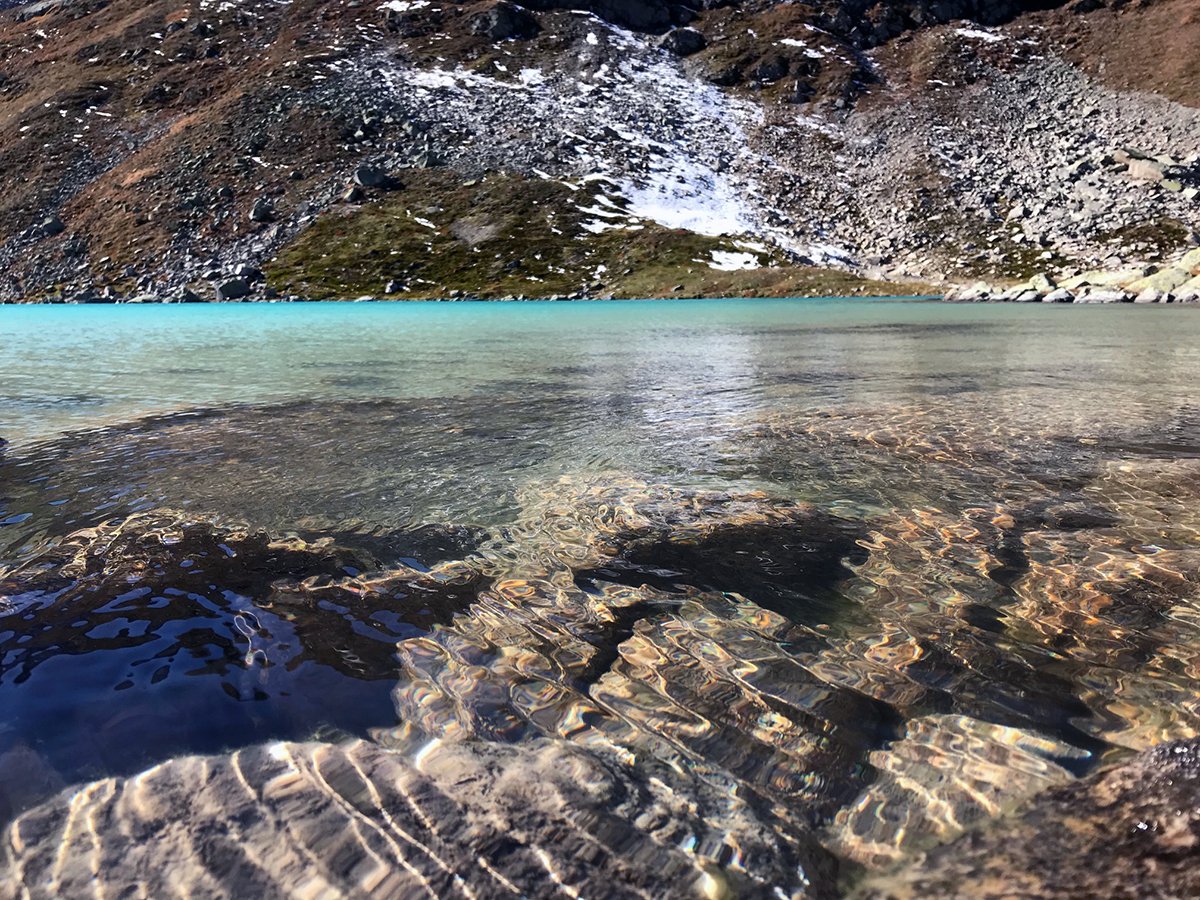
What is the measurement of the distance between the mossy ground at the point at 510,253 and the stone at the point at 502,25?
168 ft

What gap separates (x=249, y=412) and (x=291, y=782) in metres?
13.4

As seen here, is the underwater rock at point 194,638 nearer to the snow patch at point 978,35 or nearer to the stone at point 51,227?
the stone at point 51,227

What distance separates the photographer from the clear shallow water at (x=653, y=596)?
4.36m

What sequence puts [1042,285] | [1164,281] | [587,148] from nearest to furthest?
[1164,281]
[1042,285]
[587,148]

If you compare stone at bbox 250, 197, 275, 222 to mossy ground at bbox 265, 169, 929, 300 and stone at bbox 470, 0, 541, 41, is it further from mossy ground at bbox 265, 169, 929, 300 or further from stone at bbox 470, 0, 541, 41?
stone at bbox 470, 0, 541, 41

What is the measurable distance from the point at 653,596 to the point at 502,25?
17427 centimetres

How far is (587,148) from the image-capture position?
127812 millimetres

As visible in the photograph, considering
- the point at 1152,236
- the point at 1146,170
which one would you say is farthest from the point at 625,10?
the point at 1152,236

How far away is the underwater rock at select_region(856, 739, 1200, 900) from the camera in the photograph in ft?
10.0

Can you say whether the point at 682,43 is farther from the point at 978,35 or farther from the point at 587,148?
the point at 978,35

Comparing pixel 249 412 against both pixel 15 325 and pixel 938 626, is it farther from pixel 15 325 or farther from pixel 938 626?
pixel 15 325

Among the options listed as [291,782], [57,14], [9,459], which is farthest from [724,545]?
[57,14]

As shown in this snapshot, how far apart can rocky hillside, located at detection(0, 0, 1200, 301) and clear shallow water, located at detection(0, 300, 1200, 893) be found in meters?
85.3

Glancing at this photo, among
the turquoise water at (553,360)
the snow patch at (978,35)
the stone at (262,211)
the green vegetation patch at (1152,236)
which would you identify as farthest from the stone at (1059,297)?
the snow patch at (978,35)
